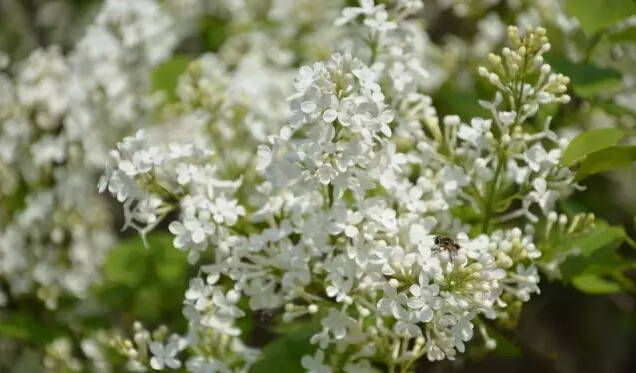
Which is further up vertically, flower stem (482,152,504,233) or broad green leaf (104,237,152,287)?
flower stem (482,152,504,233)

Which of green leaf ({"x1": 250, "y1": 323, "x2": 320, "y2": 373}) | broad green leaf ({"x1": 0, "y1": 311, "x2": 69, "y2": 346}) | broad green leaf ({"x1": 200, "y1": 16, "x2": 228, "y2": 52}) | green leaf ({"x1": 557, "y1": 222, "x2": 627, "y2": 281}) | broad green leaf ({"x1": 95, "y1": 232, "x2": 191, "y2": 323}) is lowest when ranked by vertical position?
broad green leaf ({"x1": 0, "y1": 311, "x2": 69, "y2": 346})

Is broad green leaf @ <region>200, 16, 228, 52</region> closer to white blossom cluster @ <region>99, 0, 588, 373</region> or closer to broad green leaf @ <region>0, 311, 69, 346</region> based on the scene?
broad green leaf @ <region>0, 311, 69, 346</region>

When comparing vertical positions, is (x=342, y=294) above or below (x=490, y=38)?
above

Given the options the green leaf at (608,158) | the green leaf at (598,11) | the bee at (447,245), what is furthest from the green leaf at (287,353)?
the green leaf at (598,11)

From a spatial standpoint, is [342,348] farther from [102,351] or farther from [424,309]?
[102,351]

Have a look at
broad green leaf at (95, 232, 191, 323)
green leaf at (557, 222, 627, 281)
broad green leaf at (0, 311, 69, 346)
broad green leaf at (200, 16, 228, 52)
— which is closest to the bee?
green leaf at (557, 222, 627, 281)

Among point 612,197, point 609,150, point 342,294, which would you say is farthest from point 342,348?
point 612,197

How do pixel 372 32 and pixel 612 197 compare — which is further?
pixel 612 197
